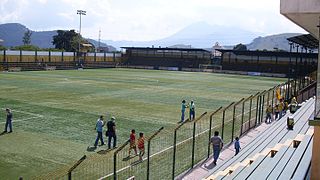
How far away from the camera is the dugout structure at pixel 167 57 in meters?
101

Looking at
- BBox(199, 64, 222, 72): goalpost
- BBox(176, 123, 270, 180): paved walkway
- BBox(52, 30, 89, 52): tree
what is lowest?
BBox(176, 123, 270, 180): paved walkway

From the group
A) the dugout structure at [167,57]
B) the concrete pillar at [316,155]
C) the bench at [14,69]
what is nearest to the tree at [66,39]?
the dugout structure at [167,57]

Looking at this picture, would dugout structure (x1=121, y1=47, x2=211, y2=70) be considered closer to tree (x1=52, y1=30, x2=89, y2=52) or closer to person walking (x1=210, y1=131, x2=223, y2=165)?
tree (x1=52, y1=30, x2=89, y2=52)

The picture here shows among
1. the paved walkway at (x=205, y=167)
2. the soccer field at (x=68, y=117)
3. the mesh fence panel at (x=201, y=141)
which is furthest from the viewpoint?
the mesh fence panel at (x=201, y=141)

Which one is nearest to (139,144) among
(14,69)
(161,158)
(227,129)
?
(161,158)

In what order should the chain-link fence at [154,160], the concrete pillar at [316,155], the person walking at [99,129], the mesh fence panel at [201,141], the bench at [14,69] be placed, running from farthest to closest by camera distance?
the bench at [14,69], the person walking at [99,129], the mesh fence panel at [201,141], the chain-link fence at [154,160], the concrete pillar at [316,155]

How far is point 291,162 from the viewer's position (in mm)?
9836

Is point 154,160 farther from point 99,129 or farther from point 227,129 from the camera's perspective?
point 227,129

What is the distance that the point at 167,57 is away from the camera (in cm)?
10331

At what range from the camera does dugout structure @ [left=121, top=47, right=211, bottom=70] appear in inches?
3979

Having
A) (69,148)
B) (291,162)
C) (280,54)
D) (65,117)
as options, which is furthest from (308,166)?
(280,54)

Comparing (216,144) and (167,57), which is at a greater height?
(167,57)

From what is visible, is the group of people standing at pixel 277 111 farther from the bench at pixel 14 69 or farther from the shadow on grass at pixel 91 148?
the bench at pixel 14 69

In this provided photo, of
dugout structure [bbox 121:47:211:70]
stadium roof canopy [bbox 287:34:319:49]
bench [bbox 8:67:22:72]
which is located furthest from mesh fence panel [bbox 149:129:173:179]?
dugout structure [bbox 121:47:211:70]
